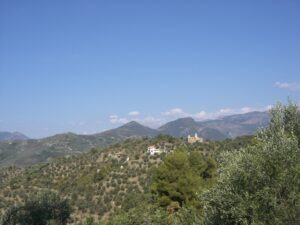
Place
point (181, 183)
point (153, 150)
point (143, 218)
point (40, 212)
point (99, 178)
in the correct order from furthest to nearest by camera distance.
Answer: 1. point (153, 150)
2. point (99, 178)
3. point (181, 183)
4. point (40, 212)
5. point (143, 218)

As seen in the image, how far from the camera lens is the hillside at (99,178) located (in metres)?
44.8

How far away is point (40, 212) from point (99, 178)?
22953mm

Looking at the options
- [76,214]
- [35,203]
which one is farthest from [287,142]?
[76,214]

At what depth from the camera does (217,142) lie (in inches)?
2438

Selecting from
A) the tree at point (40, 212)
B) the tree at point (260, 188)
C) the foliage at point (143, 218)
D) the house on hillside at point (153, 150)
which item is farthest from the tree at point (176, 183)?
the house on hillside at point (153, 150)

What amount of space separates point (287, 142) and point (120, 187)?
33.5m

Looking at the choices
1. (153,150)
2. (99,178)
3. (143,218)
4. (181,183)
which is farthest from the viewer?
(153,150)

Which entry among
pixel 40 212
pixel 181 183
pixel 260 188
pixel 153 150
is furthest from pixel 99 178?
pixel 260 188

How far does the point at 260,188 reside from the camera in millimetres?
15328

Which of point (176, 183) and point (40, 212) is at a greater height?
point (176, 183)

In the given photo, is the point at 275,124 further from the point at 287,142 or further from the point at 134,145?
the point at 134,145

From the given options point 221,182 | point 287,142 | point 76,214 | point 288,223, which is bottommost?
point 76,214

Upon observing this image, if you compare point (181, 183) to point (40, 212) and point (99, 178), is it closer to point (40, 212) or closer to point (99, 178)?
point (40, 212)

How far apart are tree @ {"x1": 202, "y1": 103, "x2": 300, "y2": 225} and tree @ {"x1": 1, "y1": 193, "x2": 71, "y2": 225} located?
13531mm
